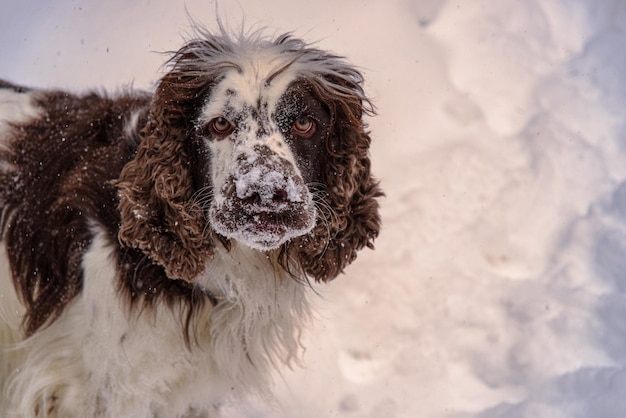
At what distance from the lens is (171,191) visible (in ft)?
12.1

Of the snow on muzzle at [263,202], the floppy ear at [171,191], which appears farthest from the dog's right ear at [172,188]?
the snow on muzzle at [263,202]

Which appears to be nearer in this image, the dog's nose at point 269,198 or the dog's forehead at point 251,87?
the dog's nose at point 269,198

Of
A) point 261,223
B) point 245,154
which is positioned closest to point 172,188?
point 245,154

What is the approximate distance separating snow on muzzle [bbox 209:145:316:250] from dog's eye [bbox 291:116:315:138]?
0.81ft

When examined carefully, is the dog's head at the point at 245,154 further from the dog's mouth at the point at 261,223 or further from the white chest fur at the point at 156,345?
the white chest fur at the point at 156,345

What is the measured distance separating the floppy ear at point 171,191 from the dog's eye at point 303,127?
0.42 m

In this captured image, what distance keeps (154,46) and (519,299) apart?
3254mm

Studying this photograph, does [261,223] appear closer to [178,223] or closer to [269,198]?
[269,198]

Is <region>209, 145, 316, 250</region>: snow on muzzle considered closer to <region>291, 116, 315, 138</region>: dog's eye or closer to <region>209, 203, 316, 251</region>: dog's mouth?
<region>209, 203, 316, 251</region>: dog's mouth

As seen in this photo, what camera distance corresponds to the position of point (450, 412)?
5.04 m

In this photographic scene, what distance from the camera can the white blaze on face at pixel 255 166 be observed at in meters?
3.25

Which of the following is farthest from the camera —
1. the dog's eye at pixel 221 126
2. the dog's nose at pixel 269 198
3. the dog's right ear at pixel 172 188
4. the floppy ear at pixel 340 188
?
the floppy ear at pixel 340 188

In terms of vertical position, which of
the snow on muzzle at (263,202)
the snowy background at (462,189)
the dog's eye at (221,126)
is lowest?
the snowy background at (462,189)

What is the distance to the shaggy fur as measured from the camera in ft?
11.6
